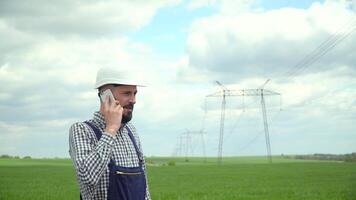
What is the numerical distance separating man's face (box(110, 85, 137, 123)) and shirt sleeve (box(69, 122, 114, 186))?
23 centimetres

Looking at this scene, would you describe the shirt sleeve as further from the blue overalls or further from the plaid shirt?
the blue overalls

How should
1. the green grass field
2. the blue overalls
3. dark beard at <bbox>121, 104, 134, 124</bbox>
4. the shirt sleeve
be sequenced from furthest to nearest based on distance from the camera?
the green grass field
dark beard at <bbox>121, 104, 134, 124</bbox>
the blue overalls
the shirt sleeve

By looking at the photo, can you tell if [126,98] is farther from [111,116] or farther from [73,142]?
[73,142]

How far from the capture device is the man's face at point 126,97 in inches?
128

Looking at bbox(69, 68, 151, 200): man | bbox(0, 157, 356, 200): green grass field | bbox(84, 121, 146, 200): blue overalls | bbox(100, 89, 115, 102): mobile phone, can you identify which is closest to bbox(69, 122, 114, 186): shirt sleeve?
bbox(69, 68, 151, 200): man

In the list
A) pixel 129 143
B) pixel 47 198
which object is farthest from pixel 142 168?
pixel 47 198

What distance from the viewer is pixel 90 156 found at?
9.85ft

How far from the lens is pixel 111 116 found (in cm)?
313

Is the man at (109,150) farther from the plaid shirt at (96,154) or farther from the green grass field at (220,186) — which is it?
the green grass field at (220,186)

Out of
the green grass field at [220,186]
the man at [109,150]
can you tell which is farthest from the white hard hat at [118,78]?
the green grass field at [220,186]

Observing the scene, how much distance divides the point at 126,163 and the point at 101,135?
0.21 metres

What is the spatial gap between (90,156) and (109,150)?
10cm

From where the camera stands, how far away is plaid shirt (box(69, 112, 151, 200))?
299 cm

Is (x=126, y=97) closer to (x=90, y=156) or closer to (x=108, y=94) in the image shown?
(x=108, y=94)
